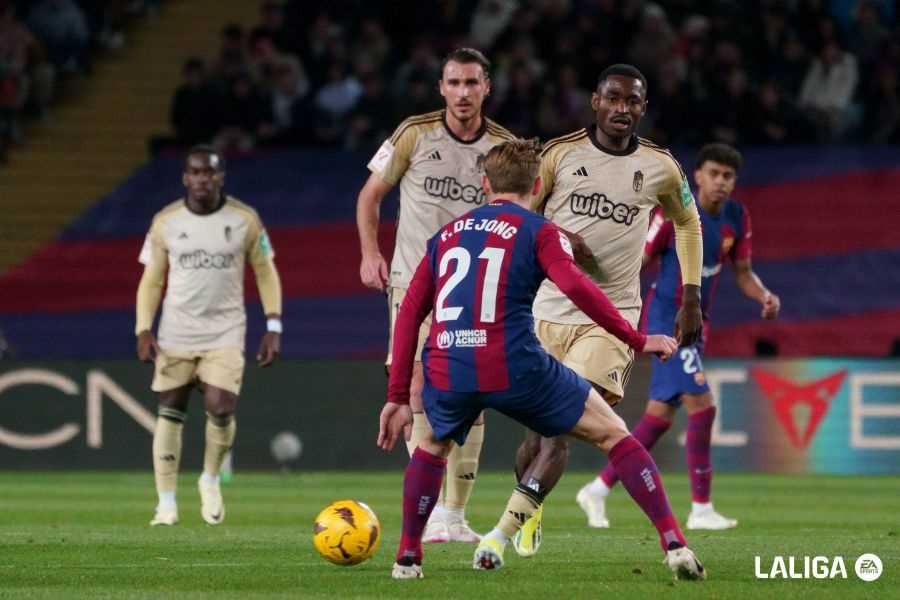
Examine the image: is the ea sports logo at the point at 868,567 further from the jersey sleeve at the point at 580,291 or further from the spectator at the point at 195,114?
the spectator at the point at 195,114

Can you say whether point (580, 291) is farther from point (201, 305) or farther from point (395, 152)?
point (201, 305)

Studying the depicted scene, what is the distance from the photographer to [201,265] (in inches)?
481

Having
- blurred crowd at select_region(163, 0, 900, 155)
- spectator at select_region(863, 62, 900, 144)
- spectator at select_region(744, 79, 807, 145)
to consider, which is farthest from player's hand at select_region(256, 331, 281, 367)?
spectator at select_region(863, 62, 900, 144)

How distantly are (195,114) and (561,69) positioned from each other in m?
3.92

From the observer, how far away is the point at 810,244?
764 inches

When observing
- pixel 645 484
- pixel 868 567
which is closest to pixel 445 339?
pixel 645 484

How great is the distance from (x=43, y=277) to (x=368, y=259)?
11264mm

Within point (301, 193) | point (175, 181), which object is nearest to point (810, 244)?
point (301, 193)

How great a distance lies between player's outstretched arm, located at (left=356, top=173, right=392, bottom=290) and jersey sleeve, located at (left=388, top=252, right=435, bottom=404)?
1802mm

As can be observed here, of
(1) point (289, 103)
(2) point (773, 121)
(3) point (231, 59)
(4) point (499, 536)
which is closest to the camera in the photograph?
(4) point (499, 536)

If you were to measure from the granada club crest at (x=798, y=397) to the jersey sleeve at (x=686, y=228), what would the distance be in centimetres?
815

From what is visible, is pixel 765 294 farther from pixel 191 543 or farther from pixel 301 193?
pixel 301 193

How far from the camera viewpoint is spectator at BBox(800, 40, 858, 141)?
19406mm

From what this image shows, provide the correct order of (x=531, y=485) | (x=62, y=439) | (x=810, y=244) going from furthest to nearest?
(x=810, y=244) → (x=62, y=439) → (x=531, y=485)
